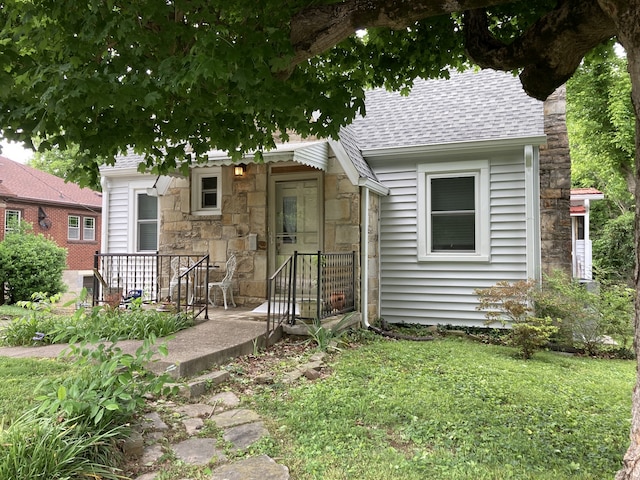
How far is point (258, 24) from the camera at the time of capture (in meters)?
3.20

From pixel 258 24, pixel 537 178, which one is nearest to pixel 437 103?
pixel 537 178

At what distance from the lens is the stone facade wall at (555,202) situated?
24.6ft

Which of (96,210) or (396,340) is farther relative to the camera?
(96,210)

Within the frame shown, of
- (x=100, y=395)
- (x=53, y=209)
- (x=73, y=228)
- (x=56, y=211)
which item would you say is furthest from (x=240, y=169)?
(x=73, y=228)

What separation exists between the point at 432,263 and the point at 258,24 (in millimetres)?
5983

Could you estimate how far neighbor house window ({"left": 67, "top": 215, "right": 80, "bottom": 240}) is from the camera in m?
21.2

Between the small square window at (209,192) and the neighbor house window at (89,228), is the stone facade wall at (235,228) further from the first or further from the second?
the neighbor house window at (89,228)

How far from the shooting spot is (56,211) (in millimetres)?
20422

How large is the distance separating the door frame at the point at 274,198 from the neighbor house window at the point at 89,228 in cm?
1752

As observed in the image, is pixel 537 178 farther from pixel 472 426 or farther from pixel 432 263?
pixel 472 426

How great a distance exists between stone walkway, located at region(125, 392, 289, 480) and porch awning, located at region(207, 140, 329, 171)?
3.83 m

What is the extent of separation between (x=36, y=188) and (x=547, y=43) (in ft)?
73.8

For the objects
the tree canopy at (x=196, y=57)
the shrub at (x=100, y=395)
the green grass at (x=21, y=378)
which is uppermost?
the tree canopy at (x=196, y=57)

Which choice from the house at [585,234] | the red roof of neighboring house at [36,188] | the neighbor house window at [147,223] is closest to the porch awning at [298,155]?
the neighbor house window at [147,223]
